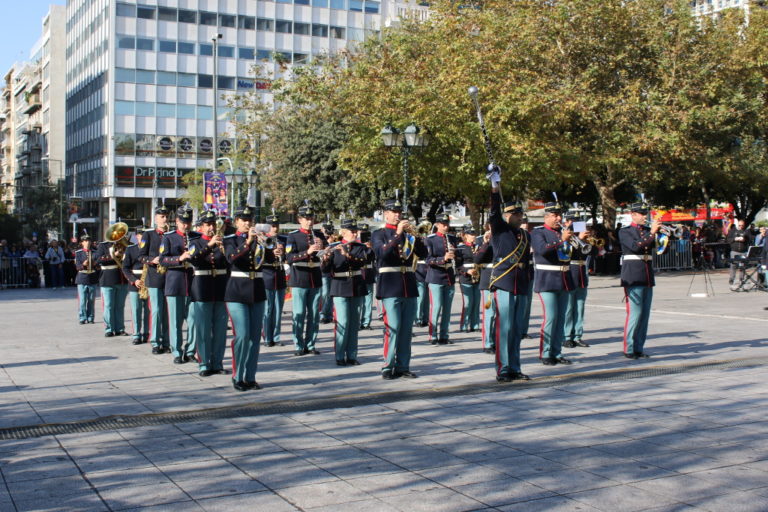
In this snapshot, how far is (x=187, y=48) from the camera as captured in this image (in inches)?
2768

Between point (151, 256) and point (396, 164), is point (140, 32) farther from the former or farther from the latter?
point (151, 256)

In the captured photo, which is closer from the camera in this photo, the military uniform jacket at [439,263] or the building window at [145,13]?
the military uniform jacket at [439,263]

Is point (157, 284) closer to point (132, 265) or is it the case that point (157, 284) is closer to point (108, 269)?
point (132, 265)

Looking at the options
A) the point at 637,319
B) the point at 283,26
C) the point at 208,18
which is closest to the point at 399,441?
the point at 637,319

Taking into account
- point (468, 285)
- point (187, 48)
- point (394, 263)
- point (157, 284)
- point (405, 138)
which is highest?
point (187, 48)

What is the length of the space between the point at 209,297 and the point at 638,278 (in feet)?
18.2

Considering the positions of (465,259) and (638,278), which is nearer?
(638,278)

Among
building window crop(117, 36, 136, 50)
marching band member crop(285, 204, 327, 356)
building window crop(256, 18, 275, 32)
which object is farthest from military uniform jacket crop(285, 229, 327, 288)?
building window crop(256, 18, 275, 32)

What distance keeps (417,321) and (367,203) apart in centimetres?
2450

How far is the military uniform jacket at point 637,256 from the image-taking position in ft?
38.8

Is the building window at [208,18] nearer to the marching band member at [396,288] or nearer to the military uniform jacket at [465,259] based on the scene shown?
the military uniform jacket at [465,259]

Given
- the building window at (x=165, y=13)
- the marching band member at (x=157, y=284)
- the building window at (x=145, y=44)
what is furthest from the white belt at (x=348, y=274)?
the building window at (x=165, y=13)

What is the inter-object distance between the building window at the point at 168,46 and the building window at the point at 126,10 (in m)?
2.90

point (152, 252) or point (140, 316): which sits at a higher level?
point (152, 252)
